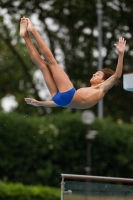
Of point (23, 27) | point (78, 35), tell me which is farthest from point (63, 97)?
point (78, 35)

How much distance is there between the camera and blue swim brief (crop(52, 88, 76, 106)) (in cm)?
1128

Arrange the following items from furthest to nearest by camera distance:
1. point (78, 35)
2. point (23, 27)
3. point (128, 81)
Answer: point (78, 35) < point (23, 27) < point (128, 81)

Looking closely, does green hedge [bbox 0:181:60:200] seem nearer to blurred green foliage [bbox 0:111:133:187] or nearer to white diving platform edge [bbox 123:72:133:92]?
blurred green foliage [bbox 0:111:133:187]

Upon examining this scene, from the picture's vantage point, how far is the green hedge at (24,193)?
78.8 ft

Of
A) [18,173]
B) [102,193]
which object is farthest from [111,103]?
[102,193]

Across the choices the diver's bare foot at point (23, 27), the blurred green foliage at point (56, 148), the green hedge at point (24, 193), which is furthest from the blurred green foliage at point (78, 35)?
the diver's bare foot at point (23, 27)

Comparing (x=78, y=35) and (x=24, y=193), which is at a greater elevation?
(x=78, y=35)

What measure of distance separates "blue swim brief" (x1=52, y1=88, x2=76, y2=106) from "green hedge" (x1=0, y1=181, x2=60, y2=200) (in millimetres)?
12931

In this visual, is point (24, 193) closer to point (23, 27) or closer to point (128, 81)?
point (23, 27)

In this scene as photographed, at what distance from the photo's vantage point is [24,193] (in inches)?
952

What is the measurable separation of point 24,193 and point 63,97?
13.3 metres

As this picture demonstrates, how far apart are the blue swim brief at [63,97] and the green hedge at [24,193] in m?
12.9

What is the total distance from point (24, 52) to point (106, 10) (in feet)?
19.7

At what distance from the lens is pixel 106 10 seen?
31953 millimetres
